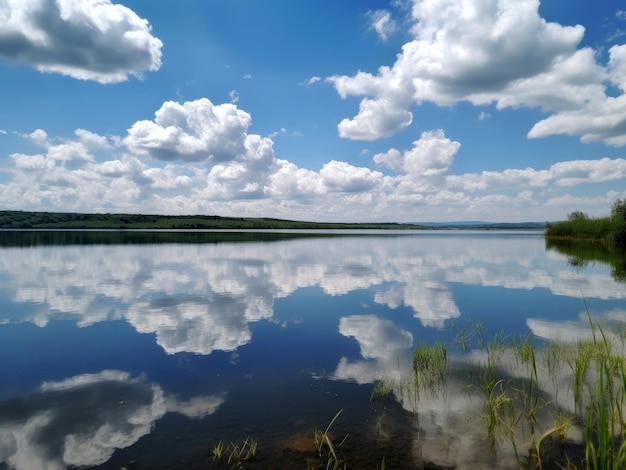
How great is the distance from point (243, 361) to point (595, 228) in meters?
87.4

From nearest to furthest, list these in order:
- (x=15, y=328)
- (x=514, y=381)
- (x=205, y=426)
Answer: (x=205, y=426) < (x=514, y=381) < (x=15, y=328)

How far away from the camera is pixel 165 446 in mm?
7559

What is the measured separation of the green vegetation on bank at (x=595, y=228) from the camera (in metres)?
66.5

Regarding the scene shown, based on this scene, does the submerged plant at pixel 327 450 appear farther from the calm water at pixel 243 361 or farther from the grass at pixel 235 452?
the grass at pixel 235 452

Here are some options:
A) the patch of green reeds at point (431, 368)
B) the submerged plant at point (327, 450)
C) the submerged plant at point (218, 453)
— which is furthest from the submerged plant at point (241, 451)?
the patch of green reeds at point (431, 368)

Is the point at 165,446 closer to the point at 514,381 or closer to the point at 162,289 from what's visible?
the point at 514,381

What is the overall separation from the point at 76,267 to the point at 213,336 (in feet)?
97.3

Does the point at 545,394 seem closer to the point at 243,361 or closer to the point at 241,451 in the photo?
the point at 241,451

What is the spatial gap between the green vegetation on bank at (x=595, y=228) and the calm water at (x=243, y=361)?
49.5 m

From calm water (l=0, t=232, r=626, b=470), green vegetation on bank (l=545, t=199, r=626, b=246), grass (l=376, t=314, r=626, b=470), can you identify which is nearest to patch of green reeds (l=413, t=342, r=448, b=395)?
grass (l=376, t=314, r=626, b=470)

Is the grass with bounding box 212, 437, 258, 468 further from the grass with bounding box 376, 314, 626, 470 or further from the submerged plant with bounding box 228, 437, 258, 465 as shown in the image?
the grass with bounding box 376, 314, 626, 470

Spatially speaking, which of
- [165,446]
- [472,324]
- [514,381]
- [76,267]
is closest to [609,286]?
[472,324]

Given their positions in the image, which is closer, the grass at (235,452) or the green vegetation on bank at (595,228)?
the grass at (235,452)

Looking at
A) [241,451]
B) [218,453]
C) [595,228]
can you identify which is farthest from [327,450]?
[595,228]
